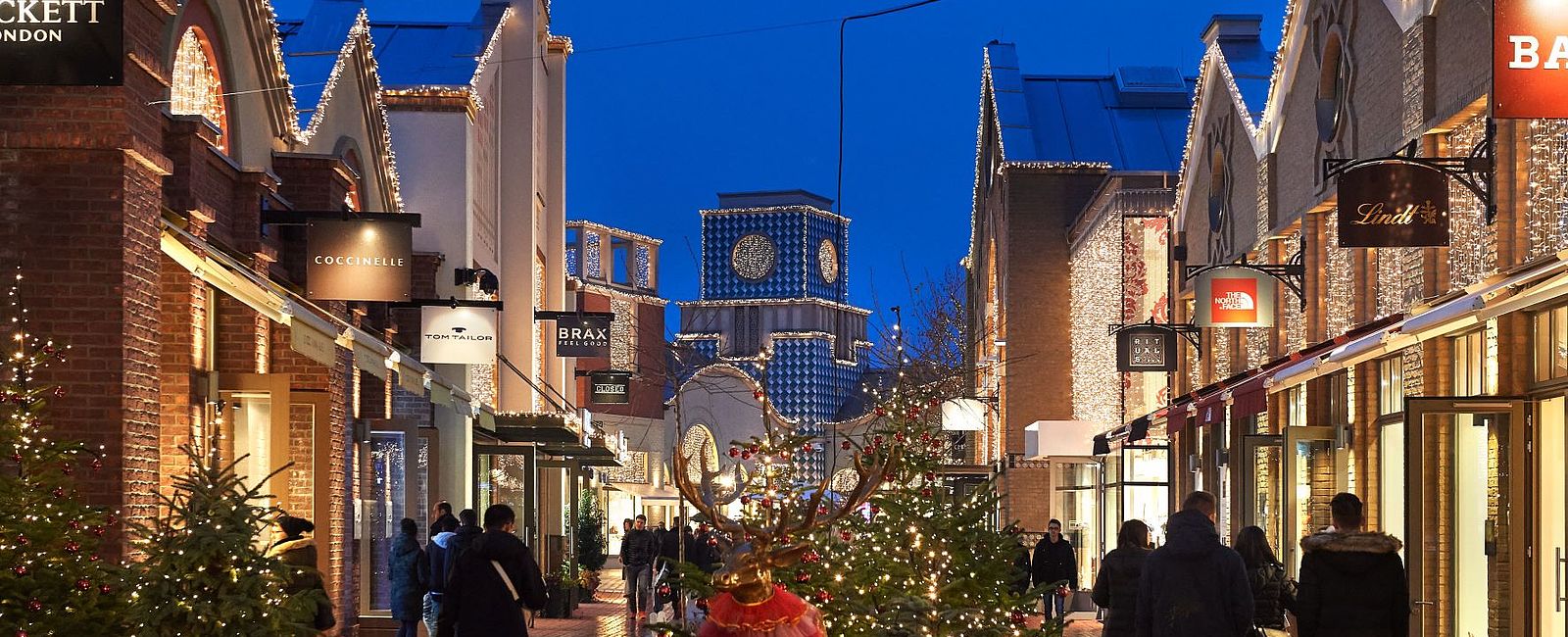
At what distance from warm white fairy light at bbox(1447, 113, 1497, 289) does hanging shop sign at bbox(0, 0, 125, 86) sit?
948 cm

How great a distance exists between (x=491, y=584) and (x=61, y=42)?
433 centimetres

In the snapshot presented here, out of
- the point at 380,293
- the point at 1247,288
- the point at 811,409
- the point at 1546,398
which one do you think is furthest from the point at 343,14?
the point at 811,409

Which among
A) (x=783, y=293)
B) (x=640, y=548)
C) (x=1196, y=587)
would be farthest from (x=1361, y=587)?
(x=783, y=293)

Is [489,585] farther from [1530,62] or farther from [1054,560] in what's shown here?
[1054,560]

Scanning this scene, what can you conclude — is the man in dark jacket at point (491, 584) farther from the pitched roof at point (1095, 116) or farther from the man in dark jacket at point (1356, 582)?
the pitched roof at point (1095, 116)

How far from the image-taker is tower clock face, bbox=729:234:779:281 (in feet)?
496

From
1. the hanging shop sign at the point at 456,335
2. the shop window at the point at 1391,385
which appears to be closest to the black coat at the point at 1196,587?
the shop window at the point at 1391,385

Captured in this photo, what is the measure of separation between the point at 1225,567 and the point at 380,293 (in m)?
8.89

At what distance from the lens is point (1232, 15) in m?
28.1

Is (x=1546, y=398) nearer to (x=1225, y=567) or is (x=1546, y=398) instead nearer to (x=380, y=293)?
(x=1225, y=567)

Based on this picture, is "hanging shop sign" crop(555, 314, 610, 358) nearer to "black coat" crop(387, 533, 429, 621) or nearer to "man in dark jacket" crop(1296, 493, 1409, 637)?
"black coat" crop(387, 533, 429, 621)

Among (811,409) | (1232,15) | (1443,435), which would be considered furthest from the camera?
(811,409)

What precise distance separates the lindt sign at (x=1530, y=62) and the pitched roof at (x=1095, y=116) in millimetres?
32255

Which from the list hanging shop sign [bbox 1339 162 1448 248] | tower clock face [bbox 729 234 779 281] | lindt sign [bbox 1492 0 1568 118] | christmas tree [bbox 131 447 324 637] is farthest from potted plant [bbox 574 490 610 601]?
tower clock face [bbox 729 234 779 281]
